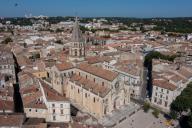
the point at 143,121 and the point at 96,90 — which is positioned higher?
the point at 96,90

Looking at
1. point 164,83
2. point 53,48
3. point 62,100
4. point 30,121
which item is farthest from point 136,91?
point 53,48

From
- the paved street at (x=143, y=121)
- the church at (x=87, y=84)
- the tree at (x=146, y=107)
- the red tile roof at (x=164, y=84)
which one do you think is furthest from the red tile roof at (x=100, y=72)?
the red tile roof at (x=164, y=84)

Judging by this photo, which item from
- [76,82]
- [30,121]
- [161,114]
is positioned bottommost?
[161,114]

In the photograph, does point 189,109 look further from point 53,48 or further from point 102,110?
point 53,48

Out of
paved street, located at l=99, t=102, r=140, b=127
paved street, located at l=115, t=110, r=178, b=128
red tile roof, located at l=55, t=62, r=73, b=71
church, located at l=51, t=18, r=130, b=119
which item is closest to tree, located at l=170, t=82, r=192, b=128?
paved street, located at l=115, t=110, r=178, b=128

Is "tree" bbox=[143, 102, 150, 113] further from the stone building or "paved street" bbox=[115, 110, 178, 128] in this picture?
the stone building

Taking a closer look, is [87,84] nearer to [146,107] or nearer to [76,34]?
[76,34]

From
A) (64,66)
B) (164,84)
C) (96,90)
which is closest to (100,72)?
(96,90)
